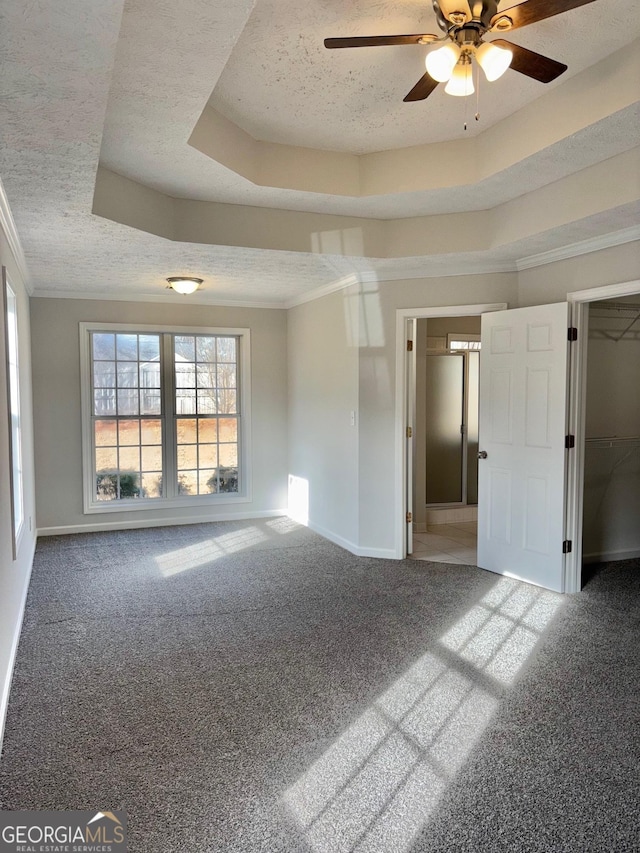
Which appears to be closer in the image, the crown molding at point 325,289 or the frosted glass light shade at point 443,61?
the frosted glass light shade at point 443,61

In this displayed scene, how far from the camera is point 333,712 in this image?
2.66 m

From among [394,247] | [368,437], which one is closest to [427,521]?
[368,437]

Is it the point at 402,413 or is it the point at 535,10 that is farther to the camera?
the point at 402,413

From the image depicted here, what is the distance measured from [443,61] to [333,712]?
9.00ft

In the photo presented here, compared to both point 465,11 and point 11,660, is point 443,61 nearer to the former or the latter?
point 465,11

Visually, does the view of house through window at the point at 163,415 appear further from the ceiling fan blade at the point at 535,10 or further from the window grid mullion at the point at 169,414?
the ceiling fan blade at the point at 535,10

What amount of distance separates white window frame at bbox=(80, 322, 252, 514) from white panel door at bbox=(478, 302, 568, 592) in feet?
9.63

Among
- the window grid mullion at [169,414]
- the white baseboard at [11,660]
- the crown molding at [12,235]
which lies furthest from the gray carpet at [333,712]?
the crown molding at [12,235]

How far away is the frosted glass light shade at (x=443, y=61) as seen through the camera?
2.10m

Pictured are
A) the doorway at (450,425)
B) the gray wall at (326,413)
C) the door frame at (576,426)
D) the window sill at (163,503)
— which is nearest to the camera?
the door frame at (576,426)

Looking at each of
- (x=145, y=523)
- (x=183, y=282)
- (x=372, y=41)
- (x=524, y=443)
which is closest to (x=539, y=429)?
(x=524, y=443)

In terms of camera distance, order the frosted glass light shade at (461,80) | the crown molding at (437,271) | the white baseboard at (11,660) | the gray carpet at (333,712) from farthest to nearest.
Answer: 1. the crown molding at (437,271)
2. the white baseboard at (11,660)
3. the frosted glass light shade at (461,80)
4. the gray carpet at (333,712)

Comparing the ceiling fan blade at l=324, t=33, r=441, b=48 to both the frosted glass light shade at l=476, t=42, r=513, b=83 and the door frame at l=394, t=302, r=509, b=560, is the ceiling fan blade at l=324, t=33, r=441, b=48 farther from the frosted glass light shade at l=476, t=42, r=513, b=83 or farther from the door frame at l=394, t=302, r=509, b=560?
the door frame at l=394, t=302, r=509, b=560

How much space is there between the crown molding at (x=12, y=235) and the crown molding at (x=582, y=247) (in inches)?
138
